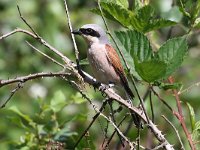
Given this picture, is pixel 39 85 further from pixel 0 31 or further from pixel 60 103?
pixel 60 103

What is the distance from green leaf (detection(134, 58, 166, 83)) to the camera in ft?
7.61

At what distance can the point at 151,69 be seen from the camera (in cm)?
235

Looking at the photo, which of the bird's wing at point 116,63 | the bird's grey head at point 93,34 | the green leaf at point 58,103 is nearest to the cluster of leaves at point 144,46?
the green leaf at point 58,103

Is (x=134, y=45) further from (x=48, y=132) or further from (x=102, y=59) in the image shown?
(x=102, y=59)

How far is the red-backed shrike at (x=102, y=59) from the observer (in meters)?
4.26

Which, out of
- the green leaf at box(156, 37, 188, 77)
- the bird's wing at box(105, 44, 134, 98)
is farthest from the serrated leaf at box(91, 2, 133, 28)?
the bird's wing at box(105, 44, 134, 98)

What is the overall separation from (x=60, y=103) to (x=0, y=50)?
3.49 meters

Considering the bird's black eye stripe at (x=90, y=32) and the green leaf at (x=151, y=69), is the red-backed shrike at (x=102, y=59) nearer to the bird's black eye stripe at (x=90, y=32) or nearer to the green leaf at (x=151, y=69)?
the bird's black eye stripe at (x=90, y=32)

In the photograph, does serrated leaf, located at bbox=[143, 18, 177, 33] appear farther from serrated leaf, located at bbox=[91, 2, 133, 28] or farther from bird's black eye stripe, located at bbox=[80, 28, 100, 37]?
bird's black eye stripe, located at bbox=[80, 28, 100, 37]

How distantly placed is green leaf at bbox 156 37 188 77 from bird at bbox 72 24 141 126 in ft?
5.50

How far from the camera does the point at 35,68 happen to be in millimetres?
7070

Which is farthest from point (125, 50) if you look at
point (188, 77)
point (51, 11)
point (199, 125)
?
point (51, 11)

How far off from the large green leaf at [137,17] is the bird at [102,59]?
1.53m

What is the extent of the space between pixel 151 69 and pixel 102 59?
2045mm
